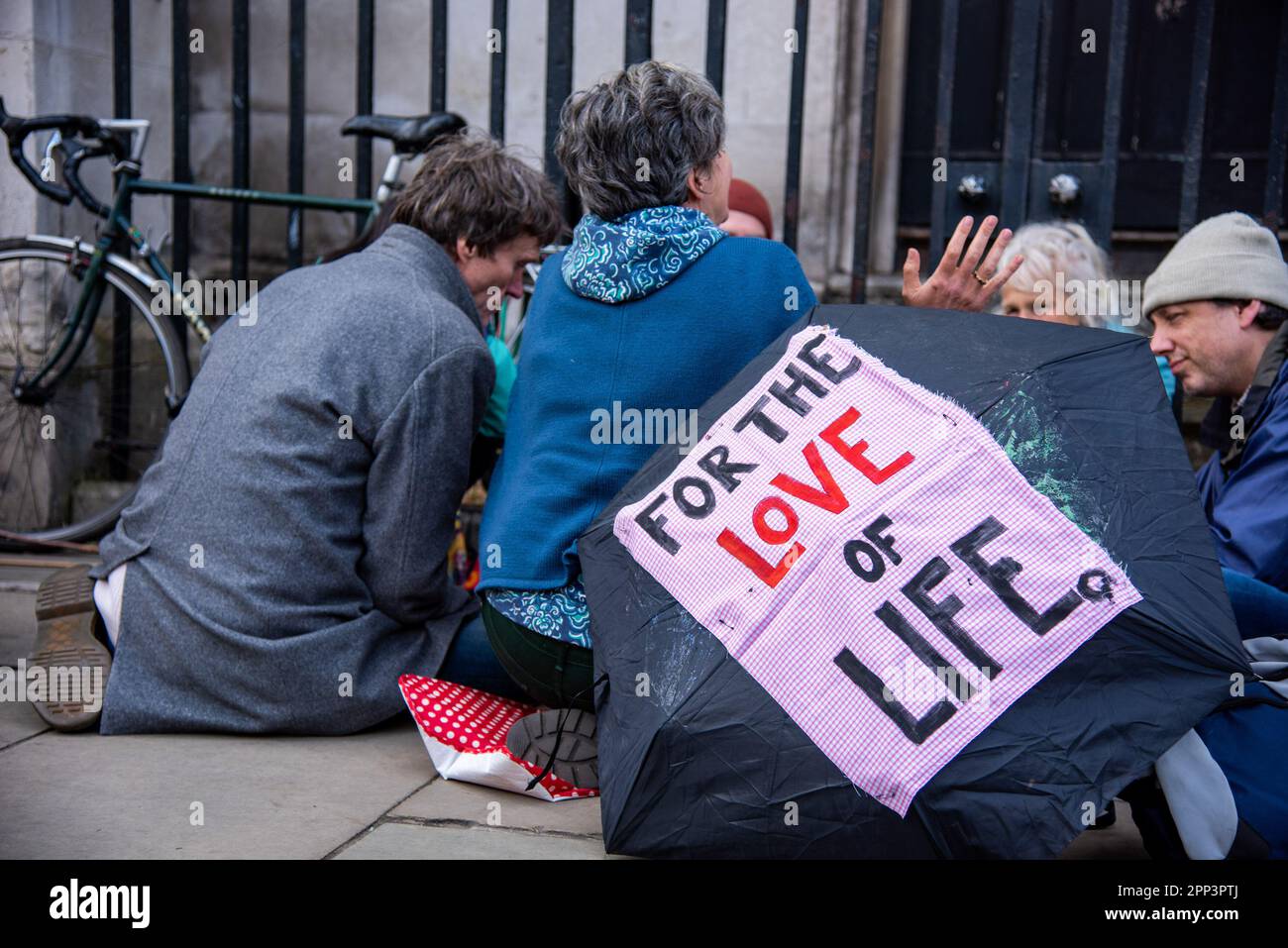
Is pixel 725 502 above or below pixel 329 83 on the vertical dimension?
below

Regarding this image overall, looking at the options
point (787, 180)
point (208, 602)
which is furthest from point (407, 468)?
point (787, 180)

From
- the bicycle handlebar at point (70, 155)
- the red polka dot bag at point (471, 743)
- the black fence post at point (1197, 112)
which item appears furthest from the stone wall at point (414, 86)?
the red polka dot bag at point (471, 743)

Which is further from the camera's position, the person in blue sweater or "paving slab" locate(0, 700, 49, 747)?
"paving slab" locate(0, 700, 49, 747)

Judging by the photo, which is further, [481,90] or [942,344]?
[481,90]

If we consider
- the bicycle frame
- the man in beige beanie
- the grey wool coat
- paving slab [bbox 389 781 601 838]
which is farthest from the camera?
the bicycle frame

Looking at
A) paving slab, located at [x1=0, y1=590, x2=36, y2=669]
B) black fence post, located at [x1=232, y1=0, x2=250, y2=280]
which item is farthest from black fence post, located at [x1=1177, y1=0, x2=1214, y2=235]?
paving slab, located at [x1=0, y1=590, x2=36, y2=669]

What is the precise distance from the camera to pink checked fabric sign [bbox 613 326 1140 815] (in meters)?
1.85

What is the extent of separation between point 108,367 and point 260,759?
8.11 ft

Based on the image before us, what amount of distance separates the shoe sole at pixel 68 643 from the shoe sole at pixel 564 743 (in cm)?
93

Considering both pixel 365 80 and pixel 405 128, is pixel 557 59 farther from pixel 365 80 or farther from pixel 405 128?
pixel 365 80

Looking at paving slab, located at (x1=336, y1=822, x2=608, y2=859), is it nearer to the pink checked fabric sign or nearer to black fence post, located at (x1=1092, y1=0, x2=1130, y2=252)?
the pink checked fabric sign

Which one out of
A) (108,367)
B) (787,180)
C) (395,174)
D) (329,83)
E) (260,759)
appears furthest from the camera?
(329,83)

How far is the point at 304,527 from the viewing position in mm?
2713

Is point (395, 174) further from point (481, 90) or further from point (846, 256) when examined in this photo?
point (846, 256)
